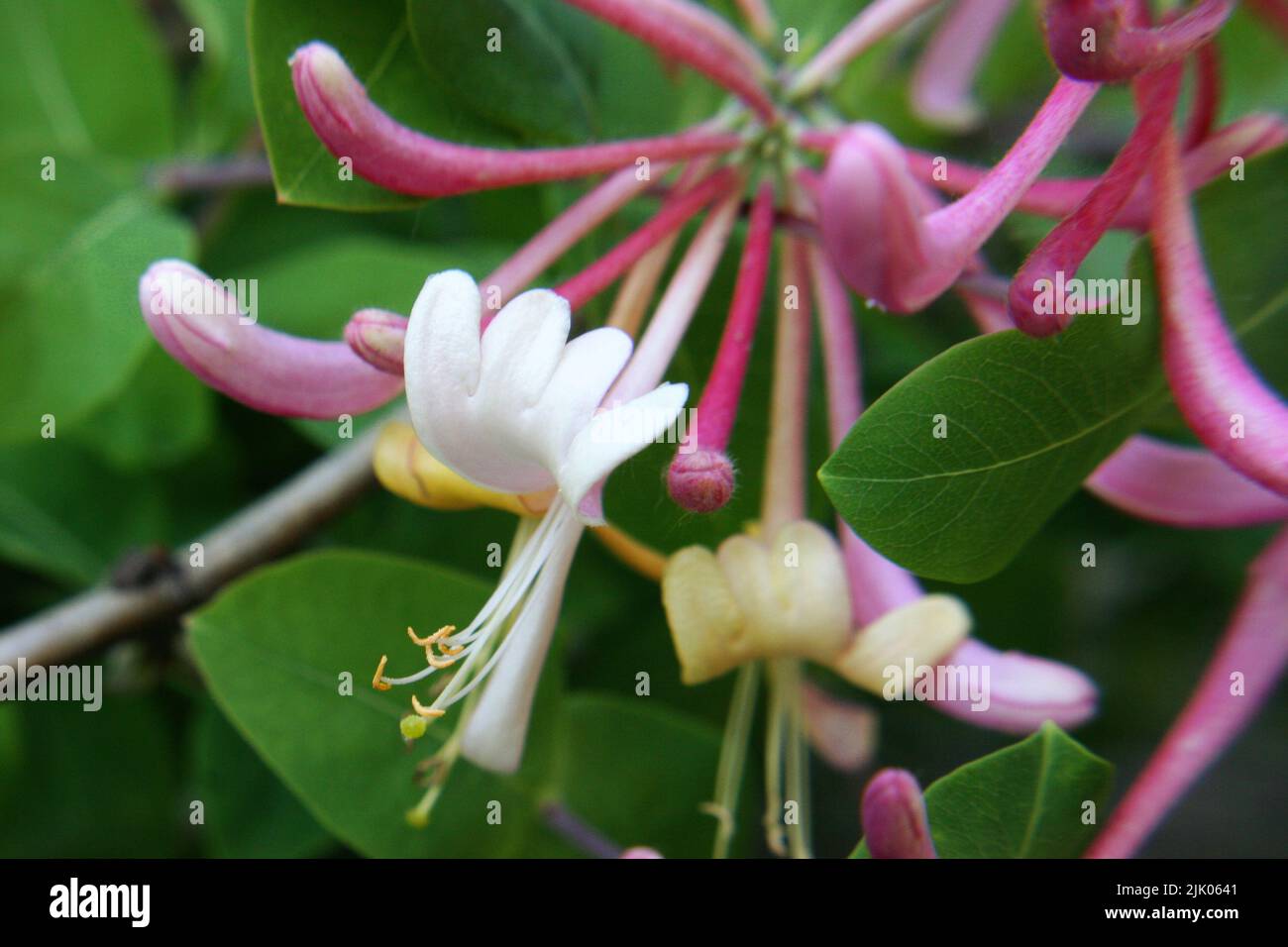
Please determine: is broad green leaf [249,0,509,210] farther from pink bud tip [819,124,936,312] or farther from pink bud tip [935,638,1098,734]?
pink bud tip [935,638,1098,734]

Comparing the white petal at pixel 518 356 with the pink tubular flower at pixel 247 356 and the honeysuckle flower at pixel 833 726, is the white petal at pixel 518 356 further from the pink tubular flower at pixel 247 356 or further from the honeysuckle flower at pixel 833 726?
the honeysuckle flower at pixel 833 726

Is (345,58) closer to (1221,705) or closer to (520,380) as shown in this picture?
(520,380)

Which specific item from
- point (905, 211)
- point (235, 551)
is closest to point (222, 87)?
point (235, 551)

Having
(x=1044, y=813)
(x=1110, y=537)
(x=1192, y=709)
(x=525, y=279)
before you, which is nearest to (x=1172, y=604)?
(x=1110, y=537)

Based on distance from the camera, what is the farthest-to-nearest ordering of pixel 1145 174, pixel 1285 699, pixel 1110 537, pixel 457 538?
pixel 1285 699
pixel 1110 537
pixel 457 538
pixel 1145 174

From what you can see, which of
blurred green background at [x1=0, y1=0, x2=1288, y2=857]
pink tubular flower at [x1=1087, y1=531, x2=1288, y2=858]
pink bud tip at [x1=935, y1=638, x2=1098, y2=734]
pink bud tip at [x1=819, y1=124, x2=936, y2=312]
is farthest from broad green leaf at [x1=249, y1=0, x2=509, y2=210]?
pink tubular flower at [x1=1087, y1=531, x2=1288, y2=858]

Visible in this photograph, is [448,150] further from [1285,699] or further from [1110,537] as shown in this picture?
[1285,699]
